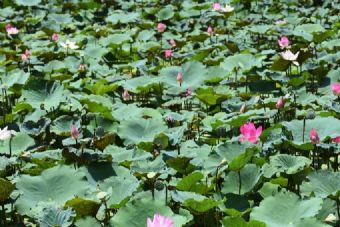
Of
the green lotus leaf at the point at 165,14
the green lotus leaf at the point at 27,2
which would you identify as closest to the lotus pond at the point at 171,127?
the green lotus leaf at the point at 165,14

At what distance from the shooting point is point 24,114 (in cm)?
356

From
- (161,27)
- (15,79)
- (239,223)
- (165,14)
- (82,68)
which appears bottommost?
(165,14)

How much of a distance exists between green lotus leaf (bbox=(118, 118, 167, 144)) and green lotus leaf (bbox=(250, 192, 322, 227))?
91 centimetres

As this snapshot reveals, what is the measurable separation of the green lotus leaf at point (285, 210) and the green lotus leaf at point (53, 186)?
0.60 meters

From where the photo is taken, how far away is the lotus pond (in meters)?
2.22

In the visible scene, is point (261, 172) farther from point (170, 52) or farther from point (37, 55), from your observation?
point (37, 55)

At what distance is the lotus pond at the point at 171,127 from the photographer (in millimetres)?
2225

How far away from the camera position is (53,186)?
239cm

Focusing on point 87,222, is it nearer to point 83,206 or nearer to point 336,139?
point 83,206

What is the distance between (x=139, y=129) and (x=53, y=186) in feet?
2.51

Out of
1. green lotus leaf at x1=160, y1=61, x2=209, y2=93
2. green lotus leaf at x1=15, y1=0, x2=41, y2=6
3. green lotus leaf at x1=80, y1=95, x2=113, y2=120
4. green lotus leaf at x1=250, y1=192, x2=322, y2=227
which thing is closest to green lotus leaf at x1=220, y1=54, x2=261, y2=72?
green lotus leaf at x1=160, y1=61, x2=209, y2=93

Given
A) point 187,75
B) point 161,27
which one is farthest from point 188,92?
point 161,27

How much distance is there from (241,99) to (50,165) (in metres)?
1.24

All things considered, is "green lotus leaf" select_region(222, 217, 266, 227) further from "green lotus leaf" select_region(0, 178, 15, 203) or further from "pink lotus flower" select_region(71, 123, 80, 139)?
"pink lotus flower" select_region(71, 123, 80, 139)
